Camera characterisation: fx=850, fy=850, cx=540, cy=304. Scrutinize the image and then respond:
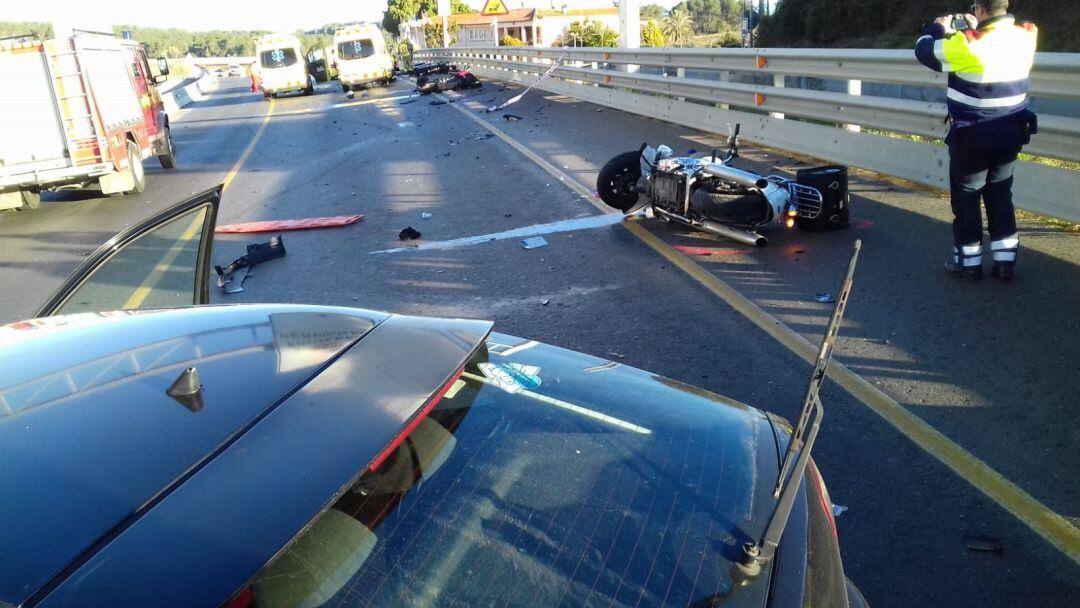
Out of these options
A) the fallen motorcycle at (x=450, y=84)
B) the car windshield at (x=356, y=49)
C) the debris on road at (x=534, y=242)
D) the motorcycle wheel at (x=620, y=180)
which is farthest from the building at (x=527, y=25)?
the debris on road at (x=534, y=242)

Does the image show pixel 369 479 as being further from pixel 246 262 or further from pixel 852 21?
pixel 852 21

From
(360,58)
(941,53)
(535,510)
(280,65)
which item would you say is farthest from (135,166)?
(280,65)

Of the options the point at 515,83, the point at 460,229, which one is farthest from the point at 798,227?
the point at 515,83

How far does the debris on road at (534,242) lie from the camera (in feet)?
26.6

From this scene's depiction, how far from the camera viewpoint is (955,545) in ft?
10.6

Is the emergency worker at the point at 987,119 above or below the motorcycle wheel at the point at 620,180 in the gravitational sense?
above

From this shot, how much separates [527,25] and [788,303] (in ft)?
289

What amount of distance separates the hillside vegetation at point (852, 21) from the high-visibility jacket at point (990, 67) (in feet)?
111

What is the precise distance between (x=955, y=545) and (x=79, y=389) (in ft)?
9.92

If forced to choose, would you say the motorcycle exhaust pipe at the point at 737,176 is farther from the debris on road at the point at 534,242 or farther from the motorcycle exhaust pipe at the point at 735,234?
the debris on road at the point at 534,242

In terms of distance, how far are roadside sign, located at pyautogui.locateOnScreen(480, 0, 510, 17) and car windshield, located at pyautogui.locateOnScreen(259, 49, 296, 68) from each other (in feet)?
185

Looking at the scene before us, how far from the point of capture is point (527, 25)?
89.1 metres

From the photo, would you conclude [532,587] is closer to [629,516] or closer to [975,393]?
[629,516]

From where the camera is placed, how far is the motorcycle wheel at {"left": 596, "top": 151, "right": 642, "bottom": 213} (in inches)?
336
